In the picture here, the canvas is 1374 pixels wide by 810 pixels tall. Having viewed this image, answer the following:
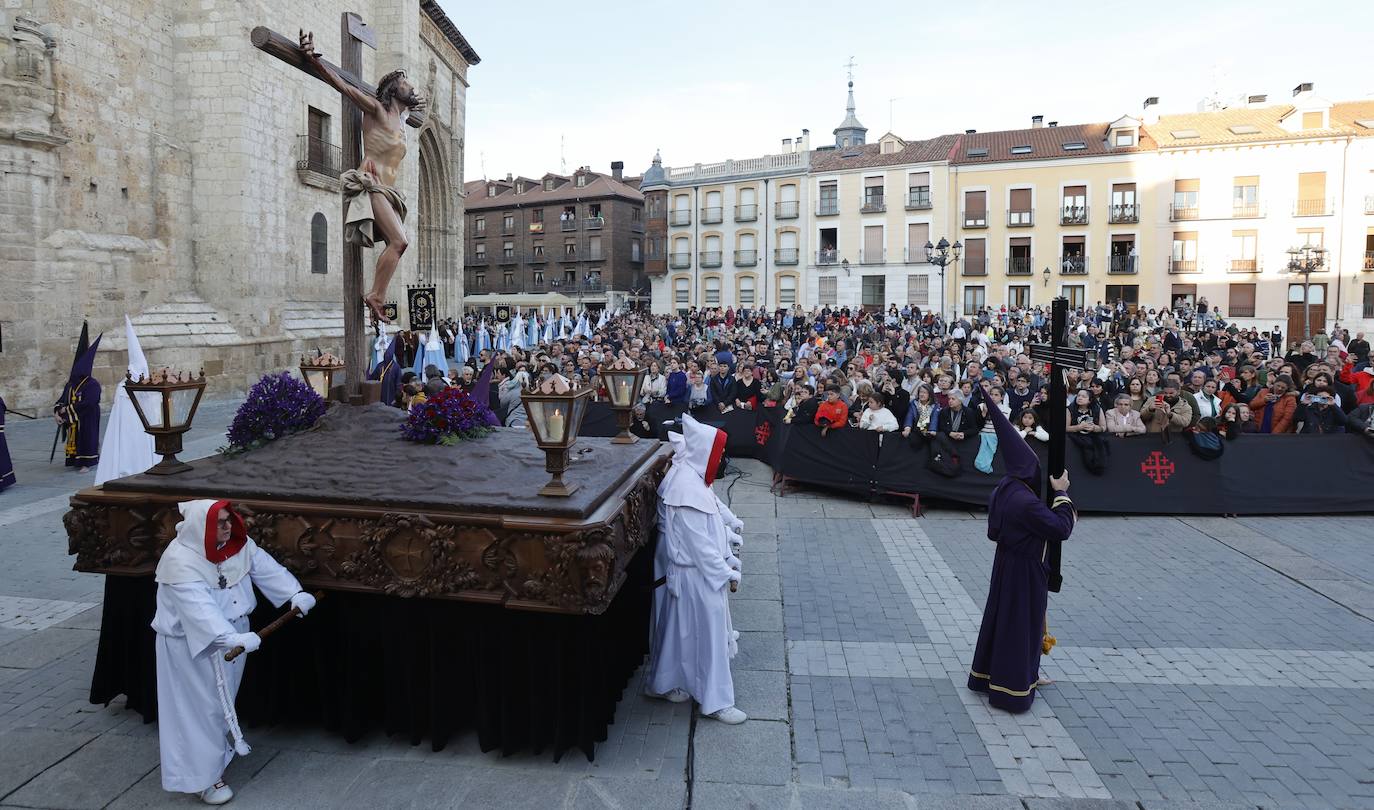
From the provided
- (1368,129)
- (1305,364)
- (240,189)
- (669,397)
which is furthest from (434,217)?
(1368,129)

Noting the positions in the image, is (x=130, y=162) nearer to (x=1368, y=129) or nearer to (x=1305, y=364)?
(x=1305, y=364)

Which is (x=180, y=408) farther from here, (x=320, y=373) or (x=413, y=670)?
(x=413, y=670)

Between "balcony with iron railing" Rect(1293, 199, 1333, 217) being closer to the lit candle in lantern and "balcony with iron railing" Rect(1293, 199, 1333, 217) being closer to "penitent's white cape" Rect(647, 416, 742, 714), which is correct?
"penitent's white cape" Rect(647, 416, 742, 714)

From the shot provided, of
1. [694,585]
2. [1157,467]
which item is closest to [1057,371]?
[694,585]

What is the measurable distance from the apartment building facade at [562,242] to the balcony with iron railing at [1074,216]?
26.2 m

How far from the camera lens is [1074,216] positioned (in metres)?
41.6

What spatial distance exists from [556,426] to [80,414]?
10.5 metres

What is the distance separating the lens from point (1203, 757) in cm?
470

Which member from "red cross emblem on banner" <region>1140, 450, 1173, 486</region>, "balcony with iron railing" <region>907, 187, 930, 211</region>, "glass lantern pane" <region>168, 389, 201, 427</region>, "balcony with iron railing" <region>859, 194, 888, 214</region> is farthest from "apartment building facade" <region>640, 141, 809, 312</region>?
"glass lantern pane" <region>168, 389, 201, 427</region>

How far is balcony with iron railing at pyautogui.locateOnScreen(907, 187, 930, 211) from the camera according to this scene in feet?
143

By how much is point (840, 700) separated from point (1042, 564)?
157 centimetres

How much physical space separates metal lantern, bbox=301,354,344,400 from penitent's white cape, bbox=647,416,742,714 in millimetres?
3204

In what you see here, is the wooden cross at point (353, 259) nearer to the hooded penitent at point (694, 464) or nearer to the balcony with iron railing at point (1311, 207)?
the hooded penitent at point (694, 464)

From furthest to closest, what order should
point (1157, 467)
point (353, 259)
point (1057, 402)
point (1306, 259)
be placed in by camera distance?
point (1306, 259), point (1157, 467), point (353, 259), point (1057, 402)
